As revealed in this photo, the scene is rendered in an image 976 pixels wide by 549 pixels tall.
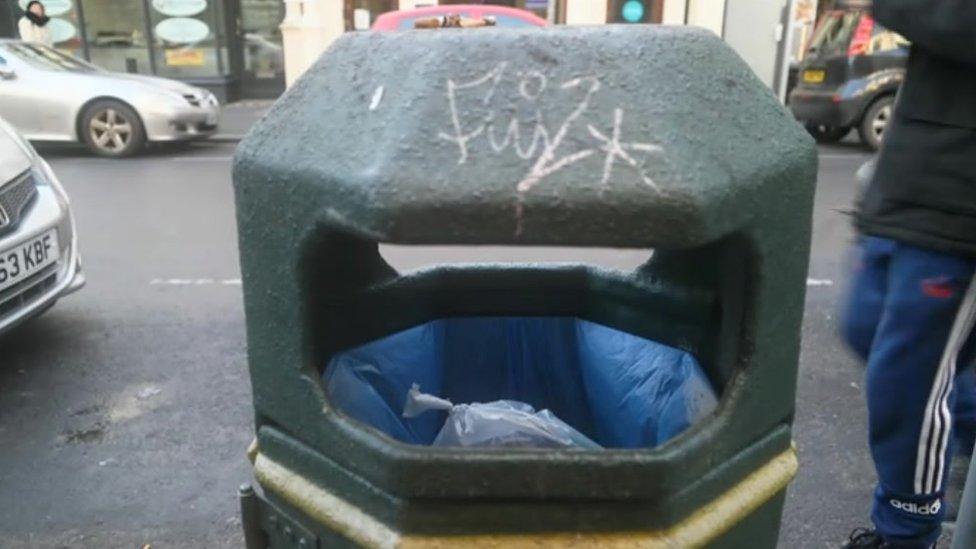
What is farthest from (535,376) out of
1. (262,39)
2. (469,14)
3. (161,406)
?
(262,39)

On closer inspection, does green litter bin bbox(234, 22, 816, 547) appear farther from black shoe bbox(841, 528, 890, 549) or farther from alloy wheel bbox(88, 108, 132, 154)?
alloy wheel bbox(88, 108, 132, 154)

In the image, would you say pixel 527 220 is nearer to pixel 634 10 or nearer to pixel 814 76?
pixel 814 76

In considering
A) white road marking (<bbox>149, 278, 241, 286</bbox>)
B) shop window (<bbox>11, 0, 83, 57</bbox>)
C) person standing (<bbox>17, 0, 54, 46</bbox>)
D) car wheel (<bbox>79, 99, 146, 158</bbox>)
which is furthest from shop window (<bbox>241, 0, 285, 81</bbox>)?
white road marking (<bbox>149, 278, 241, 286</bbox>)

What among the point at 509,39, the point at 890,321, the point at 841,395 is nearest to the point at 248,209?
the point at 509,39

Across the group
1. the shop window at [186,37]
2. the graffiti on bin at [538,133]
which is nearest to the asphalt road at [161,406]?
the graffiti on bin at [538,133]

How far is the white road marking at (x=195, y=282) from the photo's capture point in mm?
4906

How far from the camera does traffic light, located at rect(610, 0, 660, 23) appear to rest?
13234 millimetres

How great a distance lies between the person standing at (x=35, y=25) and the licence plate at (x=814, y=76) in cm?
968

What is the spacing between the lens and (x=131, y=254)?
5.47 metres

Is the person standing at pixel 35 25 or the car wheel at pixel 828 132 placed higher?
the person standing at pixel 35 25

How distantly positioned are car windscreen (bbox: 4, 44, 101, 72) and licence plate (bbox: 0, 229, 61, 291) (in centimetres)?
618

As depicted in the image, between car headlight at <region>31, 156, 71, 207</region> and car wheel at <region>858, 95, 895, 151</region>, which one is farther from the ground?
car headlight at <region>31, 156, 71, 207</region>

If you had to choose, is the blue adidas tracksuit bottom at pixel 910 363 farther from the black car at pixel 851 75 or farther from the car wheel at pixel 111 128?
the car wheel at pixel 111 128

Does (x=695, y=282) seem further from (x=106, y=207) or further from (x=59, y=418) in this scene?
(x=106, y=207)
